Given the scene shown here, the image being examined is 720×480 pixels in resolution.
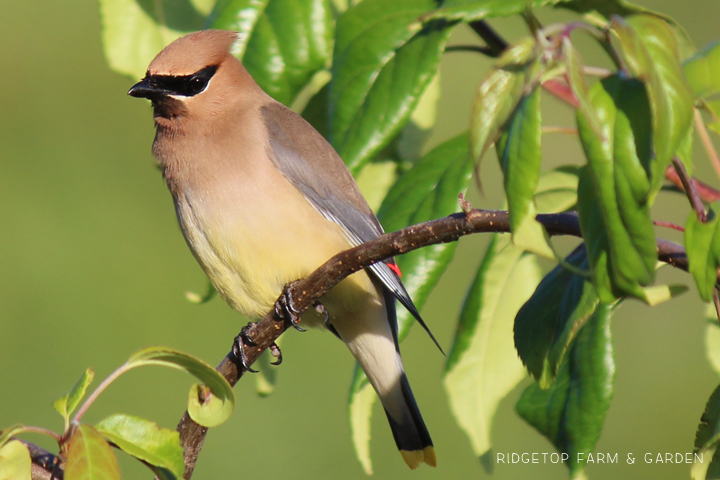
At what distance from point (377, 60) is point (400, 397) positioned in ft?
4.74

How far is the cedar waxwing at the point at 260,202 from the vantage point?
9.66 feet

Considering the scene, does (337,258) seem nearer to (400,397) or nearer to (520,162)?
(520,162)

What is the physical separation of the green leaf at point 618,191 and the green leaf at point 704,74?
26cm

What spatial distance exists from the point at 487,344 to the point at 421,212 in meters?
0.46

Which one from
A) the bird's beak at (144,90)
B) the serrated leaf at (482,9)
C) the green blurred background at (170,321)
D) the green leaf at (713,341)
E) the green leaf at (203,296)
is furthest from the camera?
the green blurred background at (170,321)

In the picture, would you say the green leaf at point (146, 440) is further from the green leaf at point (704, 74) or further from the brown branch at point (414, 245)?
the green leaf at point (704, 74)

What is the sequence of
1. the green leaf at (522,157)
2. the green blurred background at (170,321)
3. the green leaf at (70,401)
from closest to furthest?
the green leaf at (522,157)
the green leaf at (70,401)
the green blurred background at (170,321)

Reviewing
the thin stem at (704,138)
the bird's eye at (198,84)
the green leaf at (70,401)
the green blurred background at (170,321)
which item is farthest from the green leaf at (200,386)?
the green blurred background at (170,321)

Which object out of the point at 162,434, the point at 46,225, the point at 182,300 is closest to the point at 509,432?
the point at 182,300

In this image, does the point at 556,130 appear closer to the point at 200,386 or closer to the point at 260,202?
the point at 260,202

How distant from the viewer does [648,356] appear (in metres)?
6.57

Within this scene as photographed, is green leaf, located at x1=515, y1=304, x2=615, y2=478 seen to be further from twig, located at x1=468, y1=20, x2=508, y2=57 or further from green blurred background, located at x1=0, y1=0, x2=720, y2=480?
green blurred background, located at x1=0, y1=0, x2=720, y2=480

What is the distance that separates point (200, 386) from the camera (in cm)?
Result: 172

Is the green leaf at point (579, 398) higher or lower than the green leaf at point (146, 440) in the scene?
lower
